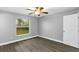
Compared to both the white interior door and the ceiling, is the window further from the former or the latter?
the white interior door

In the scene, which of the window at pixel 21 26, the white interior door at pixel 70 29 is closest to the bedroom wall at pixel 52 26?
the white interior door at pixel 70 29

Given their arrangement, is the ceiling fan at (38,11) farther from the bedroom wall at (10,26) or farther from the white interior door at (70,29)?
the white interior door at (70,29)

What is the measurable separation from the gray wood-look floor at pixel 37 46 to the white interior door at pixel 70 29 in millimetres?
105

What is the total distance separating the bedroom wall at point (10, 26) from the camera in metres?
1.33

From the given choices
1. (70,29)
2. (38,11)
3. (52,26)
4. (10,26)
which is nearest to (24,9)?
(38,11)

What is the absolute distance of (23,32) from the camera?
1427 mm

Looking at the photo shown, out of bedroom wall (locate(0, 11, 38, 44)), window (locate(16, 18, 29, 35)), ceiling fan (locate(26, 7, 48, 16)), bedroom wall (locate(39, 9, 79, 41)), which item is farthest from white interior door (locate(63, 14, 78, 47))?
window (locate(16, 18, 29, 35))

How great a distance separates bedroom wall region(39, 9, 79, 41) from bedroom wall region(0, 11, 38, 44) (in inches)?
5.0

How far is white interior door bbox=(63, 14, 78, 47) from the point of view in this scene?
53.7 inches

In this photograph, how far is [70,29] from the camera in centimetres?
143

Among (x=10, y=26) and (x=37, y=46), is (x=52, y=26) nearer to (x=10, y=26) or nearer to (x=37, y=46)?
(x=37, y=46)

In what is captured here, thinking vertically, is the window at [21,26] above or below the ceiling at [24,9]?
below

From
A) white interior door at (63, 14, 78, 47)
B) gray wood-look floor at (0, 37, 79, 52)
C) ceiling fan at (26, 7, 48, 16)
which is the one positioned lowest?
gray wood-look floor at (0, 37, 79, 52)
